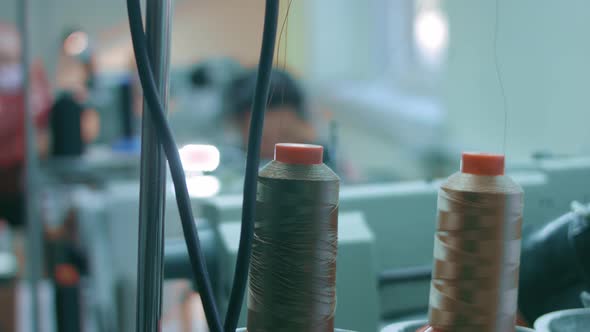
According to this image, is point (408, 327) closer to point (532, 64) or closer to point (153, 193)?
point (153, 193)

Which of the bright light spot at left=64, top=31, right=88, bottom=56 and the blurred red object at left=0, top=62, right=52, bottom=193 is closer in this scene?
the bright light spot at left=64, top=31, right=88, bottom=56

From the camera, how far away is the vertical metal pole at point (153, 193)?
412mm

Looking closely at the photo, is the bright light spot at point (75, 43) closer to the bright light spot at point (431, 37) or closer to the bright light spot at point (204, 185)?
the bright light spot at point (431, 37)

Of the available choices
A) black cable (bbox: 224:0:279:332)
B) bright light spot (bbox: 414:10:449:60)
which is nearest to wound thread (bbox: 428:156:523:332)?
black cable (bbox: 224:0:279:332)

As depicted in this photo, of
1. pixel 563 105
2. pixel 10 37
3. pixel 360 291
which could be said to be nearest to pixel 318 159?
pixel 360 291

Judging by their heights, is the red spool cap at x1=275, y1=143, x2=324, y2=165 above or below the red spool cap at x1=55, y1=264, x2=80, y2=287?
above

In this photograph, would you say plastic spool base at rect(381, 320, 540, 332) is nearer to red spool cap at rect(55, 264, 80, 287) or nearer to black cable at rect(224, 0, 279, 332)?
black cable at rect(224, 0, 279, 332)

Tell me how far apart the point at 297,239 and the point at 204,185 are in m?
0.48

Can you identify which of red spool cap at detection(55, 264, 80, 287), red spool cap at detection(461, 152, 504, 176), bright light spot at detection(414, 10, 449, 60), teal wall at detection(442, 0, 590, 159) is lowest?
red spool cap at detection(55, 264, 80, 287)

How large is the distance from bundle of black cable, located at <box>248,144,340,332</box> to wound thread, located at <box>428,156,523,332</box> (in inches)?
3.1

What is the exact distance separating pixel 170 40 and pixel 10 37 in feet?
10.8

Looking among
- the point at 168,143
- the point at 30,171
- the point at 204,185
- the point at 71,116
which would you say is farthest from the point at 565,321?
the point at 71,116

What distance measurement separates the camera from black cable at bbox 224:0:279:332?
1.28 ft

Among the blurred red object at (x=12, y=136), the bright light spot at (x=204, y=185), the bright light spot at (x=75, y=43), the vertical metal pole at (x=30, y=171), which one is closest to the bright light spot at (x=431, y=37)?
the bright light spot at (x=75, y=43)
